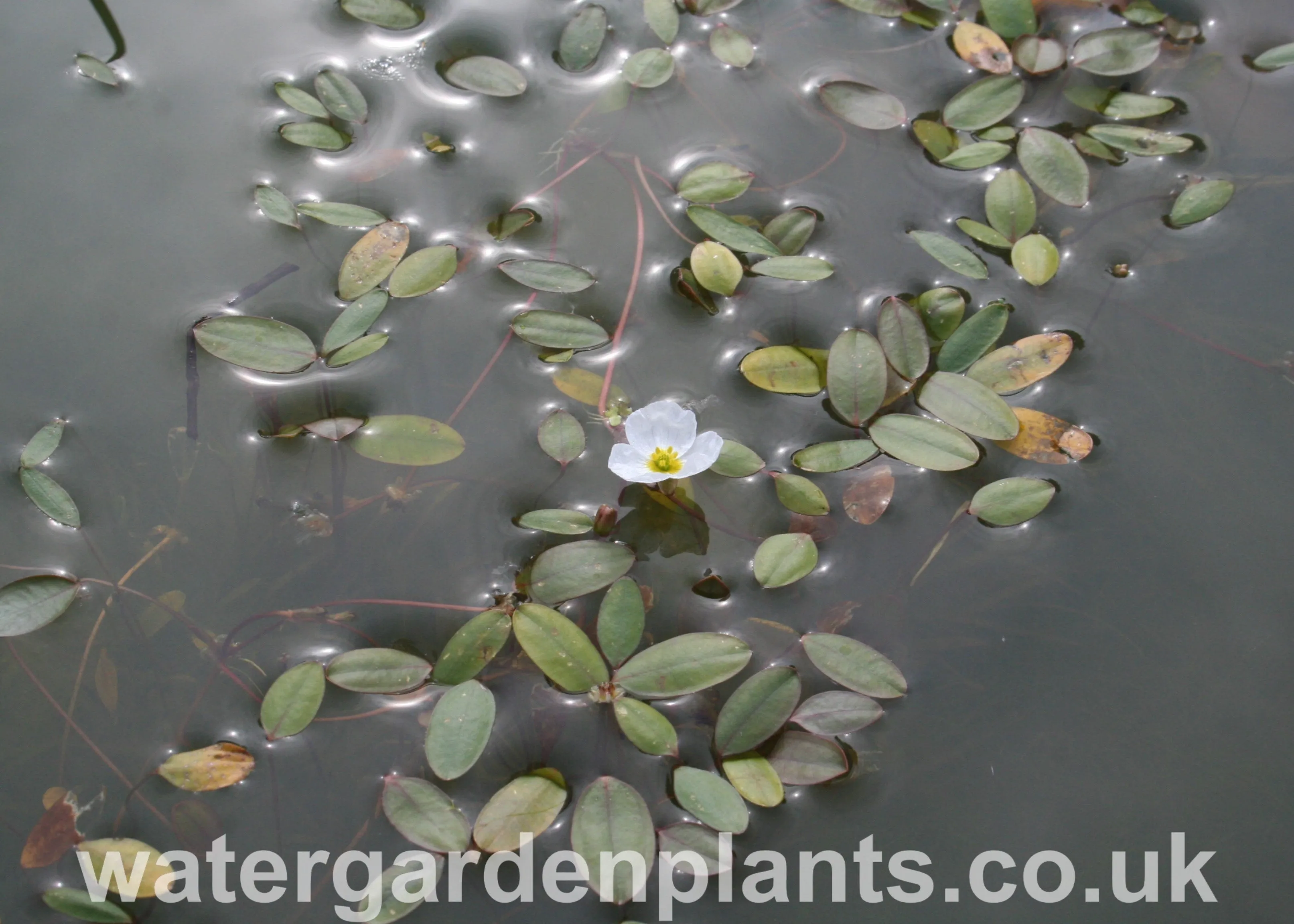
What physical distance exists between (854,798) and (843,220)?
3.37 feet

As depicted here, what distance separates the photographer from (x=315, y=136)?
163 cm

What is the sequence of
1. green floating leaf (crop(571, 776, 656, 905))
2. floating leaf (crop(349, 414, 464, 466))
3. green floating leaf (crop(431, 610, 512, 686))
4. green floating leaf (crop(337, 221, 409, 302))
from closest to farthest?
green floating leaf (crop(571, 776, 656, 905)) < green floating leaf (crop(431, 610, 512, 686)) < floating leaf (crop(349, 414, 464, 466)) < green floating leaf (crop(337, 221, 409, 302))

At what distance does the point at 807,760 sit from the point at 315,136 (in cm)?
144

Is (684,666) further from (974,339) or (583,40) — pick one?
(583,40)

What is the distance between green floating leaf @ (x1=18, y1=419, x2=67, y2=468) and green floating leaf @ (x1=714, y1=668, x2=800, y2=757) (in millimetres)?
1219

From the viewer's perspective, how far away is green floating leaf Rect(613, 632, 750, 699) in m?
1.31

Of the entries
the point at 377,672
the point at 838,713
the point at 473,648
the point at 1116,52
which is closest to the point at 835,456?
the point at 838,713

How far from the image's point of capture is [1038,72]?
172 centimetres

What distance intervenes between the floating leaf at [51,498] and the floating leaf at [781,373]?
116cm

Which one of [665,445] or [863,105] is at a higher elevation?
[863,105]

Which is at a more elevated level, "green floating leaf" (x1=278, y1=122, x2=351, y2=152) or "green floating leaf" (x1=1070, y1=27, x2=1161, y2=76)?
"green floating leaf" (x1=1070, y1=27, x2=1161, y2=76)

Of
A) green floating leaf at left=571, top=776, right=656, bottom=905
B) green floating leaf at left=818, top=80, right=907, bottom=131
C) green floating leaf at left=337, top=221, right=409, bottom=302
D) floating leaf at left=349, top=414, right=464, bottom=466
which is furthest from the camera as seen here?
green floating leaf at left=818, top=80, right=907, bottom=131

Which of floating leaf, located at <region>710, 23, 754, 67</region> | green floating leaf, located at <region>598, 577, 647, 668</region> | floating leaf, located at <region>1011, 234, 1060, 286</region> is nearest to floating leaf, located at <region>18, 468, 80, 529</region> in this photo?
green floating leaf, located at <region>598, 577, 647, 668</region>

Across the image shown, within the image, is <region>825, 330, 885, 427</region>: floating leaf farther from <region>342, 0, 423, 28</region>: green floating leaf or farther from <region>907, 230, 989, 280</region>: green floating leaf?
<region>342, 0, 423, 28</region>: green floating leaf
